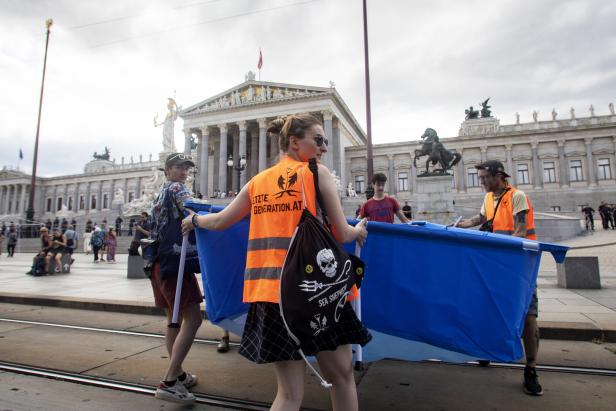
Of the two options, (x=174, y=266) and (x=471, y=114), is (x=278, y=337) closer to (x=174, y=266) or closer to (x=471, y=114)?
(x=174, y=266)

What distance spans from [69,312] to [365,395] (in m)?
5.75

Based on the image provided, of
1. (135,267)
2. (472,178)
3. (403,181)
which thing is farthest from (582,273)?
(403,181)

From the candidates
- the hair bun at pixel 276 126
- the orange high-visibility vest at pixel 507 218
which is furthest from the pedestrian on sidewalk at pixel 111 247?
the hair bun at pixel 276 126

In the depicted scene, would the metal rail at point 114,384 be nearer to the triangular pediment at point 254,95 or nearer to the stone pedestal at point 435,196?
the stone pedestal at point 435,196

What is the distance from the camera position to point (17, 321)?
5.82 m

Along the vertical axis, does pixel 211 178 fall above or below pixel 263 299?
above

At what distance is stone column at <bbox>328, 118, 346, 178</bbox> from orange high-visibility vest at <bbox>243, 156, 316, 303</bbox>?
4018 centimetres

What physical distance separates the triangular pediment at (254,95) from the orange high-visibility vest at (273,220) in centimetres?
4249

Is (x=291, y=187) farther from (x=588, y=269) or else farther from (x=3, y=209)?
(x=3, y=209)

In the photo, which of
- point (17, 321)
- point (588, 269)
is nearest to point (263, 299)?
point (17, 321)

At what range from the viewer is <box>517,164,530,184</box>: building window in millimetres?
44906

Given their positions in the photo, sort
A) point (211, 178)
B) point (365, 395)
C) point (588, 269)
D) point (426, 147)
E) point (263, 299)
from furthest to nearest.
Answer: point (211, 178) → point (426, 147) → point (588, 269) → point (365, 395) → point (263, 299)

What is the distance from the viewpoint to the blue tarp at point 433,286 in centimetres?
242

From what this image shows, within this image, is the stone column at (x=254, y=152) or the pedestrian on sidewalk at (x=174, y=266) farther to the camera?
the stone column at (x=254, y=152)
